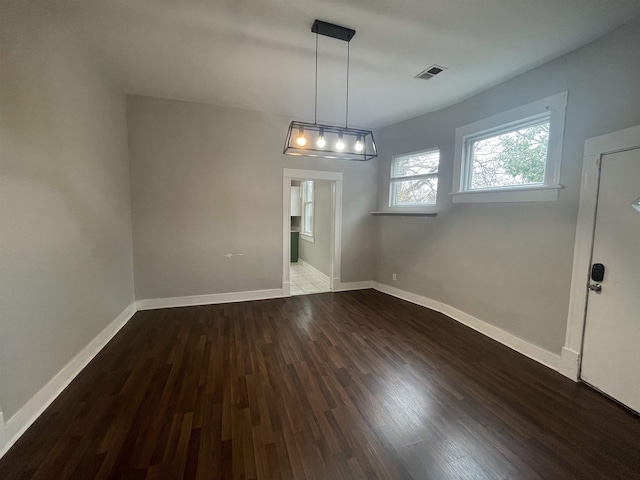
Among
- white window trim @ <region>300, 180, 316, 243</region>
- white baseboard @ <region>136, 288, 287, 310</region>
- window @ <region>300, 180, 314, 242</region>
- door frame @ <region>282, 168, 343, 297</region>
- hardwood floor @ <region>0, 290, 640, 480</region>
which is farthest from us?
window @ <region>300, 180, 314, 242</region>

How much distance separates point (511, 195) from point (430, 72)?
1.62m

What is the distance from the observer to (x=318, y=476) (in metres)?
1.45

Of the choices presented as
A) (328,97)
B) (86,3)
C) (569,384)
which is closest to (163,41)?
(86,3)

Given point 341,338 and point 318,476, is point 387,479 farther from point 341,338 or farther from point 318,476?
point 341,338

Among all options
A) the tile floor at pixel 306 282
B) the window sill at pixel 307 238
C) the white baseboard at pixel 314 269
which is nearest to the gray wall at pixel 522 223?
the tile floor at pixel 306 282

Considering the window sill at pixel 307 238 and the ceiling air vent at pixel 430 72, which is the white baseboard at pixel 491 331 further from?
the ceiling air vent at pixel 430 72

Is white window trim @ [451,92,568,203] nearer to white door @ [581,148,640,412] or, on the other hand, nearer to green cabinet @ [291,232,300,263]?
white door @ [581,148,640,412]

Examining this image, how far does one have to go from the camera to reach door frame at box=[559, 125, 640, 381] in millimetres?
2256

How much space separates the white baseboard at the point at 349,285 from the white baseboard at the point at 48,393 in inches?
131

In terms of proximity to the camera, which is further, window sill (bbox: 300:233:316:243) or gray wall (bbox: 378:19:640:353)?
window sill (bbox: 300:233:316:243)

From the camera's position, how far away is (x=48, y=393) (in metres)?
1.97

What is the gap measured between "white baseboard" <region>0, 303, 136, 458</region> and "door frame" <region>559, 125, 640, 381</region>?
4248 millimetres

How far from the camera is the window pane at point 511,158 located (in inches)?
109

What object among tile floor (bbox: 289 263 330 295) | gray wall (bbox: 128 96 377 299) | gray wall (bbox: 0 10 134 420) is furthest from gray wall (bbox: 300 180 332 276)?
gray wall (bbox: 0 10 134 420)
